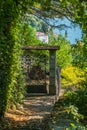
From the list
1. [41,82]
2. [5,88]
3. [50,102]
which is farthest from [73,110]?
[41,82]

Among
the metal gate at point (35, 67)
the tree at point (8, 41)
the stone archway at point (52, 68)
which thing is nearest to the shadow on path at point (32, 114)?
the tree at point (8, 41)

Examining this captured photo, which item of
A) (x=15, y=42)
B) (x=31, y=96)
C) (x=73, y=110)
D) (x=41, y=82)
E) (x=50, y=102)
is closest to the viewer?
(x=73, y=110)

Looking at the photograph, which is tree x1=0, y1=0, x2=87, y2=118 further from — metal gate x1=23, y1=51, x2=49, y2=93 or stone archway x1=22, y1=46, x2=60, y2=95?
metal gate x1=23, y1=51, x2=49, y2=93

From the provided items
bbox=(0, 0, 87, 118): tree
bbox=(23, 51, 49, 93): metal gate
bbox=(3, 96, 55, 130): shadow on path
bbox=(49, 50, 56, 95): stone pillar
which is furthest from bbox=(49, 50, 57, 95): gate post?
bbox=(0, 0, 87, 118): tree

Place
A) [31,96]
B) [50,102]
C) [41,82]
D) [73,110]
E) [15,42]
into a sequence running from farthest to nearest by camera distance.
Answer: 1. [41,82]
2. [31,96]
3. [50,102]
4. [15,42]
5. [73,110]

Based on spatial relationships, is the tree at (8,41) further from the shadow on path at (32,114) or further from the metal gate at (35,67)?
the metal gate at (35,67)

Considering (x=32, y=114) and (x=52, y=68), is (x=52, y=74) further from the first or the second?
(x=32, y=114)

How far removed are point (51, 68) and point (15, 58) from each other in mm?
9311

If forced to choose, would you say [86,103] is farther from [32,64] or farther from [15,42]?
[32,64]

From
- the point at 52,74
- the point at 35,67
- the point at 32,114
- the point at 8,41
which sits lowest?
the point at 32,114

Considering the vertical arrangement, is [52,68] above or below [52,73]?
above

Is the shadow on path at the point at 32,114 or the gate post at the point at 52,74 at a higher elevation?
the gate post at the point at 52,74

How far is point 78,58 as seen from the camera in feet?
44.5

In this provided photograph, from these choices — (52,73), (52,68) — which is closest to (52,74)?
(52,73)
